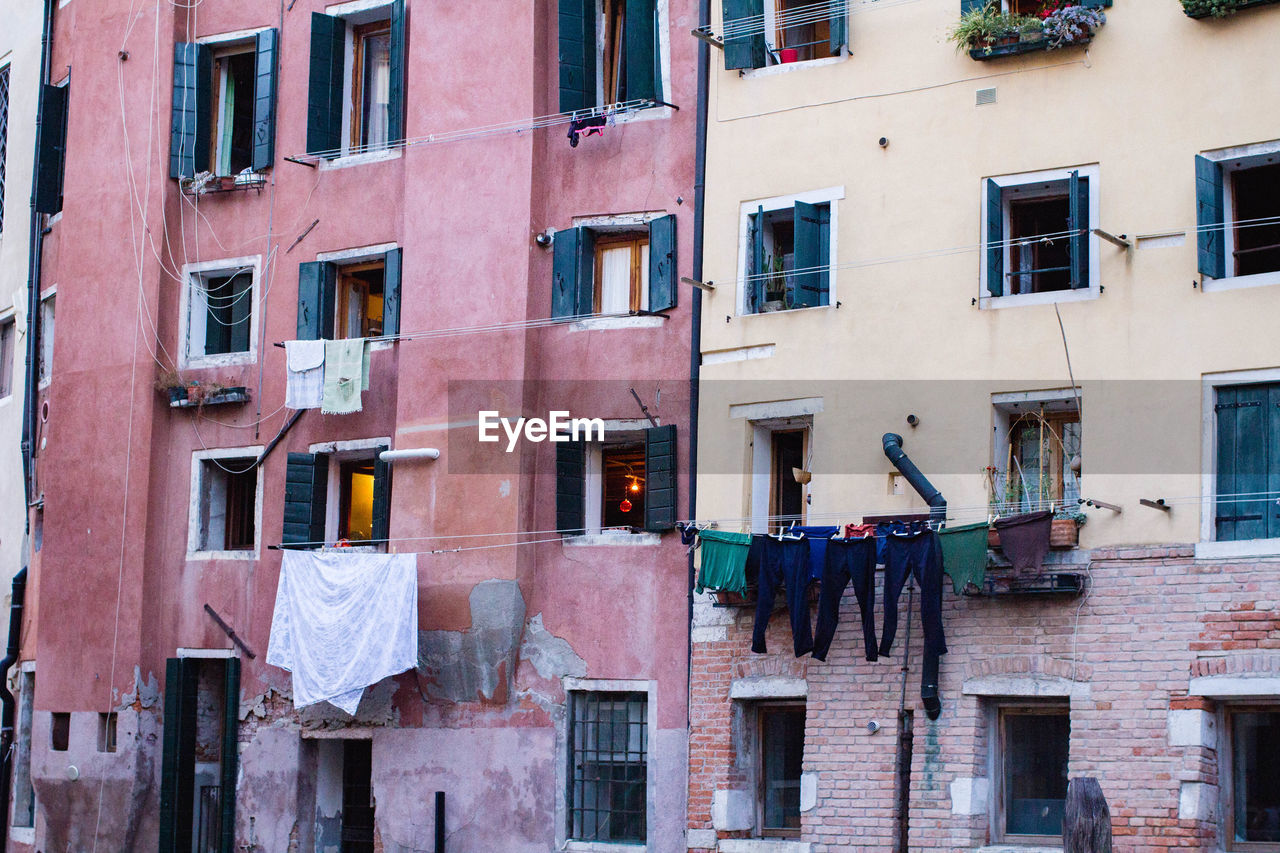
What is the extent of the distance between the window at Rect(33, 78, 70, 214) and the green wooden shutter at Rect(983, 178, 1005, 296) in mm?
14928

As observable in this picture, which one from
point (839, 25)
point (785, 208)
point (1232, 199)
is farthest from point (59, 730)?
point (1232, 199)

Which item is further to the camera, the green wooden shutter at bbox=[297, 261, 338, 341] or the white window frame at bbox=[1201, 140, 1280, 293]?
the green wooden shutter at bbox=[297, 261, 338, 341]

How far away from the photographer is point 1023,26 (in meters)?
19.2

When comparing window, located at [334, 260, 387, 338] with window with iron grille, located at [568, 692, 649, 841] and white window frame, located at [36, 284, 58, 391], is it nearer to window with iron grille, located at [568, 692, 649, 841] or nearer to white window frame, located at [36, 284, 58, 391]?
white window frame, located at [36, 284, 58, 391]

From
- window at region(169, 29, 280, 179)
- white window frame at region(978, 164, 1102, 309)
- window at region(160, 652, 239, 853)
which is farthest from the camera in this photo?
window at region(169, 29, 280, 179)

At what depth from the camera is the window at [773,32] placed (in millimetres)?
21391

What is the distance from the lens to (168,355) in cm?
2550

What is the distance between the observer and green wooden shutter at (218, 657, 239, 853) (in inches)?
941

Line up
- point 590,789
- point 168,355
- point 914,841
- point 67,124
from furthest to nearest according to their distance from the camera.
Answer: point 67,124
point 168,355
point 590,789
point 914,841

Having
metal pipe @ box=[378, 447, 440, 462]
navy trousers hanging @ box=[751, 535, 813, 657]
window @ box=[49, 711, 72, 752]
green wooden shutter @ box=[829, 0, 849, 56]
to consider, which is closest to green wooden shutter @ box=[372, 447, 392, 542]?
metal pipe @ box=[378, 447, 440, 462]

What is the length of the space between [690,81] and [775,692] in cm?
734

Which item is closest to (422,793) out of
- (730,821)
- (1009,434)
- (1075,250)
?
(730,821)

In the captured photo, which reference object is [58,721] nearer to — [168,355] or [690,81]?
Answer: [168,355]

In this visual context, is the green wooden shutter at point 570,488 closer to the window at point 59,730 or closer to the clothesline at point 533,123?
the clothesline at point 533,123
